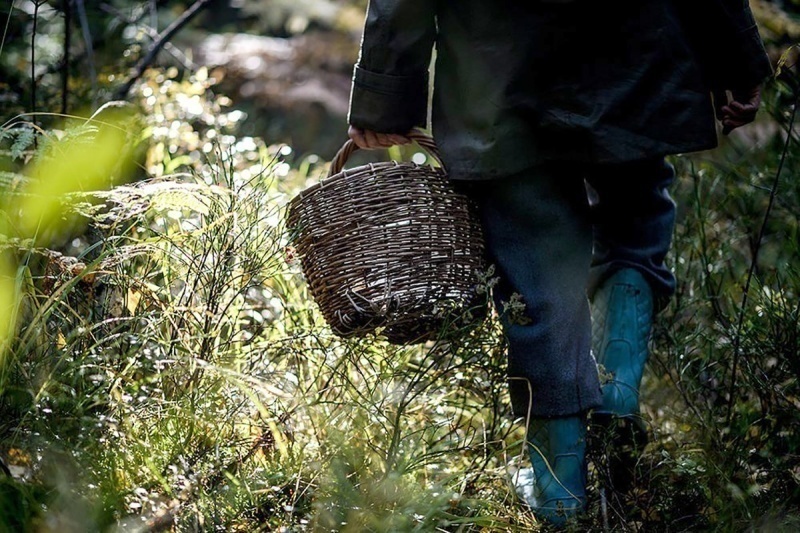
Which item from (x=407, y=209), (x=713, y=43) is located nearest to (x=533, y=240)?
(x=407, y=209)

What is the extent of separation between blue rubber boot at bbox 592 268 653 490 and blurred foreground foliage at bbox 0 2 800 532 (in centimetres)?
8

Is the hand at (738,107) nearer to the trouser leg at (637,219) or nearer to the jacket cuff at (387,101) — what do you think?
the trouser leg at (637,219)

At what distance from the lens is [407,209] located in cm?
198

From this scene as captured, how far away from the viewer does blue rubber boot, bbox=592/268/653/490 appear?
2.18m

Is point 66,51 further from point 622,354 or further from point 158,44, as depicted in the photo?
point 622,354

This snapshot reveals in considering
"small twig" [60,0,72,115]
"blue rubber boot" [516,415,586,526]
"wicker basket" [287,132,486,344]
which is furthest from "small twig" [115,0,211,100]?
"blue rubber boot" [516,415,586,526]

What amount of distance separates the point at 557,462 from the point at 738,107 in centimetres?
99

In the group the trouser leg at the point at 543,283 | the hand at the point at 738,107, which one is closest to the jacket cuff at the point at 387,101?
the trouser leg at the point at 543,283

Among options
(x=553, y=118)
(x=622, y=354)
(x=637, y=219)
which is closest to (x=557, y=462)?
(x=622, y=354)

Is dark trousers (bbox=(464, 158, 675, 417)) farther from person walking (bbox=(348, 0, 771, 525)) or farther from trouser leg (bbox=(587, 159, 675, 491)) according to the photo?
trouser leg (bbox=(587, 159, 675, 491))

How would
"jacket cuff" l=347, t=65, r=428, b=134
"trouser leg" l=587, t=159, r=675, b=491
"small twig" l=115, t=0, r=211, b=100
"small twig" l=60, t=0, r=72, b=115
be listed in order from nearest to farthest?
"jacket cuff" l=347, t=65, r=428, b=134
"trouser leg" l=587, t=159, r=675, b=491
"small twig" l=60, t=0, r=72, b=115
"small twig" l=115, t=0, r=211, b=100

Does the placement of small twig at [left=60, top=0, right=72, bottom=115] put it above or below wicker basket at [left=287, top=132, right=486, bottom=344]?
above

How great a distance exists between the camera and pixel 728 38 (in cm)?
210

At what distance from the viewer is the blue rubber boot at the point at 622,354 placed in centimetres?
218
